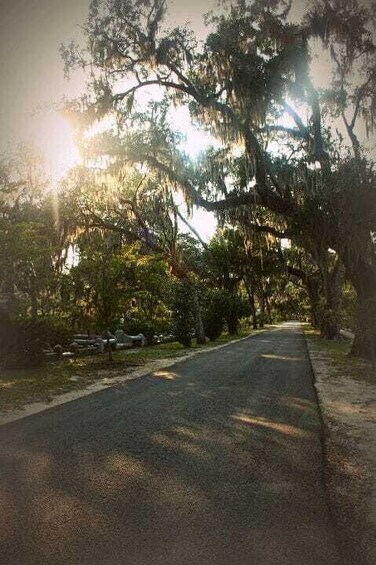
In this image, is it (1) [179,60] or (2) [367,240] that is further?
(1) [179,60]

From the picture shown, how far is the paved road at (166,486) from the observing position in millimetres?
3189

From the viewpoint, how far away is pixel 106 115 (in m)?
17.8

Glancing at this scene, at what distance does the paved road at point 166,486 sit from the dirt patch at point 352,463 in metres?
0.14

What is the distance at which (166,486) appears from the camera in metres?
4.39

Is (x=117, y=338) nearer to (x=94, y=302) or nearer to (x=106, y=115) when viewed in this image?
(x=94, y=302)

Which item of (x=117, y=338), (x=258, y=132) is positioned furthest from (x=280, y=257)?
(x=258, y=132)

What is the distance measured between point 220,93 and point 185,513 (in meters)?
15.7

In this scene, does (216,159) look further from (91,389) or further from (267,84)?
(91,389)

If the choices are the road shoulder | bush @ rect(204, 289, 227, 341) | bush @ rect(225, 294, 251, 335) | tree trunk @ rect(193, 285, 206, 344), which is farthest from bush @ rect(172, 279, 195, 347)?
the road shoulder

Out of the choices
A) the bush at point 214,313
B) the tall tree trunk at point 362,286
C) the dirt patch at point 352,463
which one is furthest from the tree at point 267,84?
the bush at point 214,313

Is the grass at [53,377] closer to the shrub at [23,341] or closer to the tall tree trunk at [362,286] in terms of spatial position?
the shrub at [23,341]

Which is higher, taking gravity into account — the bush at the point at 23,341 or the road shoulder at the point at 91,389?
the bush at the point at 23,341

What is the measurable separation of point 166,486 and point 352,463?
6.99 ft

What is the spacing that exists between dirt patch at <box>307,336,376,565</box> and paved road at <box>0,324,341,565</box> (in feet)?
0.45
